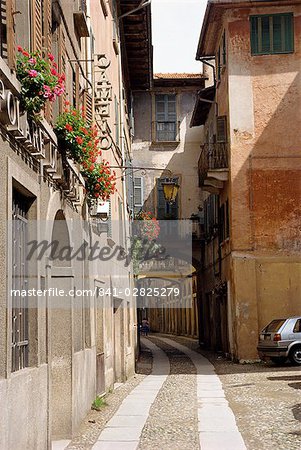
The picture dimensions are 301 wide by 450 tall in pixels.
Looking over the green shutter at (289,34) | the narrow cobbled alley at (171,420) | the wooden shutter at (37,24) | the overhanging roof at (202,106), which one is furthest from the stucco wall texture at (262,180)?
the wooden shutter at (37,24)

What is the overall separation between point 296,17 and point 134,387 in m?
13.5

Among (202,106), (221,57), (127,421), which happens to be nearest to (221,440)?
(127,421)

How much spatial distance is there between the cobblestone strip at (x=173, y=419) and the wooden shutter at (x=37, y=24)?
17.1 ft

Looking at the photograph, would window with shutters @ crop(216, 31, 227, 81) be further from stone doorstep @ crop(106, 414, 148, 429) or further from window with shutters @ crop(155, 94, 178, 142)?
stone doorstep @ crop(106, 414, 148, 429)

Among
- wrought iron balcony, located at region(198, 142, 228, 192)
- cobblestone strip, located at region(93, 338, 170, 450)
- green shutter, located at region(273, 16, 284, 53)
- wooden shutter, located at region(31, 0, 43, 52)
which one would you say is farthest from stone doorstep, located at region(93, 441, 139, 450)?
green shutter, located at region(273, 16, 284, 53)

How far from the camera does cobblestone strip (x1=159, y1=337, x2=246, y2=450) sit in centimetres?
1024

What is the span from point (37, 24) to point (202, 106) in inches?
864

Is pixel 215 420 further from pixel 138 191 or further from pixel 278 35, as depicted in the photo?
pixel 138 191

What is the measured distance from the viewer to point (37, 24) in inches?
378

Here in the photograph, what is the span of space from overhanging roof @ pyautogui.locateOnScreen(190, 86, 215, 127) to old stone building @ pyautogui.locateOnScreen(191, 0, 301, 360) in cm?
336

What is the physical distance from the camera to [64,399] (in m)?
11.1

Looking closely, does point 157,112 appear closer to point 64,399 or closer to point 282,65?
point 282,65

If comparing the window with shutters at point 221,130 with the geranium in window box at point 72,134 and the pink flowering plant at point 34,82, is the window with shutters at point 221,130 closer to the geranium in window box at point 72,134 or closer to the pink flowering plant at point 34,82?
the geranium in window box at point 72,134

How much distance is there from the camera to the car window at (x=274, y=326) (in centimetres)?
2206
